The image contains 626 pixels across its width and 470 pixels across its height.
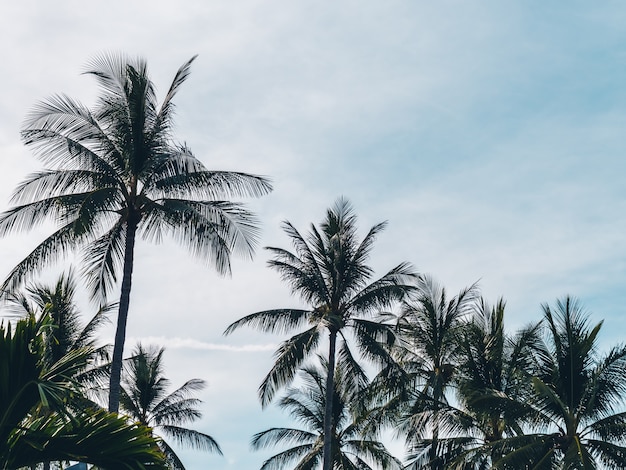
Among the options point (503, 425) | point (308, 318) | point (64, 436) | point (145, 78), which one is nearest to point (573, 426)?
point (503, 425)

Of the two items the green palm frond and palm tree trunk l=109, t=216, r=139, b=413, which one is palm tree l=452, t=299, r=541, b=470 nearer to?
the green palm frond

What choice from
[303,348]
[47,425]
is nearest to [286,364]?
[303,348]

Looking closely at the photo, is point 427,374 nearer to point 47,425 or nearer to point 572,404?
point 572,404

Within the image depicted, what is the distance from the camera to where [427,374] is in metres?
30.5

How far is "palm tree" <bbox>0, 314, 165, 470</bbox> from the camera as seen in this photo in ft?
36.8

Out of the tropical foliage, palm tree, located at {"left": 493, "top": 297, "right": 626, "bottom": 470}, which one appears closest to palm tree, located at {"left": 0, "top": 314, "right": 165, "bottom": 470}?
the tropical foliage

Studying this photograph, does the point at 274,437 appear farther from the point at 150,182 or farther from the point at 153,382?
the point at 150,182

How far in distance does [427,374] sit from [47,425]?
20497 mm

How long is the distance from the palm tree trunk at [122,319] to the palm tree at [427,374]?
36.9ft

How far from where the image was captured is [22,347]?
11.2m

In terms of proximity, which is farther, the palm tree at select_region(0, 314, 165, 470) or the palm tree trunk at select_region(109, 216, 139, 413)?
the palm tree trunk at select_region(109, 216, 139, 413)

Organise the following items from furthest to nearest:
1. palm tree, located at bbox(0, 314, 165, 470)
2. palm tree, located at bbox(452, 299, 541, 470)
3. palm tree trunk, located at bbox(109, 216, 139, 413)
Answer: palm tree, located at bbox(452, 299, 541, 470)
palm tree trunk, located at bbox(109, 216, 139, 413)
palm tree, located at bbox(0, 314, 165, 470)

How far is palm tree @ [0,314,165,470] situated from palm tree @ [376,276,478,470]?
17797 mm

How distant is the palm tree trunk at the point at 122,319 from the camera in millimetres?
20297
